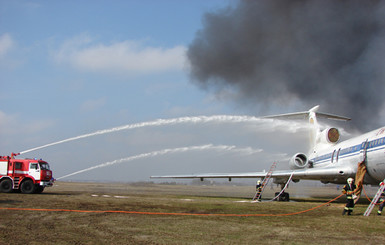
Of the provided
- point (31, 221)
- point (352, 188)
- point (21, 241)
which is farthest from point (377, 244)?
point (31, 221)

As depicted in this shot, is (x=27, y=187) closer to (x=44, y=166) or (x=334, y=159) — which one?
(x=44, y=166)

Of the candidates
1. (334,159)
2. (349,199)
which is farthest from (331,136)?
(349,199)

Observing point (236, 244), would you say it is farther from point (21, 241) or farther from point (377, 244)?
point (21, 241)

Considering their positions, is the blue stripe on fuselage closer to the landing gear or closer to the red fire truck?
the landing gear

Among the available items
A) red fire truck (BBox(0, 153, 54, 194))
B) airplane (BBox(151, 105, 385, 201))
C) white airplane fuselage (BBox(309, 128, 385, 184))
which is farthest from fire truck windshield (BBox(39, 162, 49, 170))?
white airplane fuselage (BBox(309, 128, 385, 184))

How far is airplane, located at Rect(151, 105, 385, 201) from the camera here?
20812 millimetres

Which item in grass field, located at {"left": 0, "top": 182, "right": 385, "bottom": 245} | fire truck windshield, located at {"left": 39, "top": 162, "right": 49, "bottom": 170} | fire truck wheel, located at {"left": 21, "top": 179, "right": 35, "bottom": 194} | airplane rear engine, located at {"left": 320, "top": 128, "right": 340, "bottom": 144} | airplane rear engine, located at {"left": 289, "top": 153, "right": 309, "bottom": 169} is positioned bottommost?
grass field, located at {"left": 0, "top": 182, "right": 385, "bottom": 245}

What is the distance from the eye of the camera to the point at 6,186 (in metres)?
24.9

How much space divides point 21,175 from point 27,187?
0.95m

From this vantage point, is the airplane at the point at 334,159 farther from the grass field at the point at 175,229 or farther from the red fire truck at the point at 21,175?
the red fire truck at the point at 21,175

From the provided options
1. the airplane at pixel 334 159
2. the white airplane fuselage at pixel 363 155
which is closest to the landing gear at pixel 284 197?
the airplane at pixel 334 159

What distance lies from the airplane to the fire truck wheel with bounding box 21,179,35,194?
1040cm

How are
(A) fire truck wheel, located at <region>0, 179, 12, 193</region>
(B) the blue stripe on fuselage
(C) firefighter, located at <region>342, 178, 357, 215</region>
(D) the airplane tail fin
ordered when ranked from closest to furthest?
1. (C) firefighter, located at <region>342, 178, 357, 215</region>
2. (B) the blue stripe on fuselage
3. (A) fire truck wheel, located at <region>0, 179, 12, 193</region>
4. (D) the airplane tail fin

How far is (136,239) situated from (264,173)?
1899 centimetres
